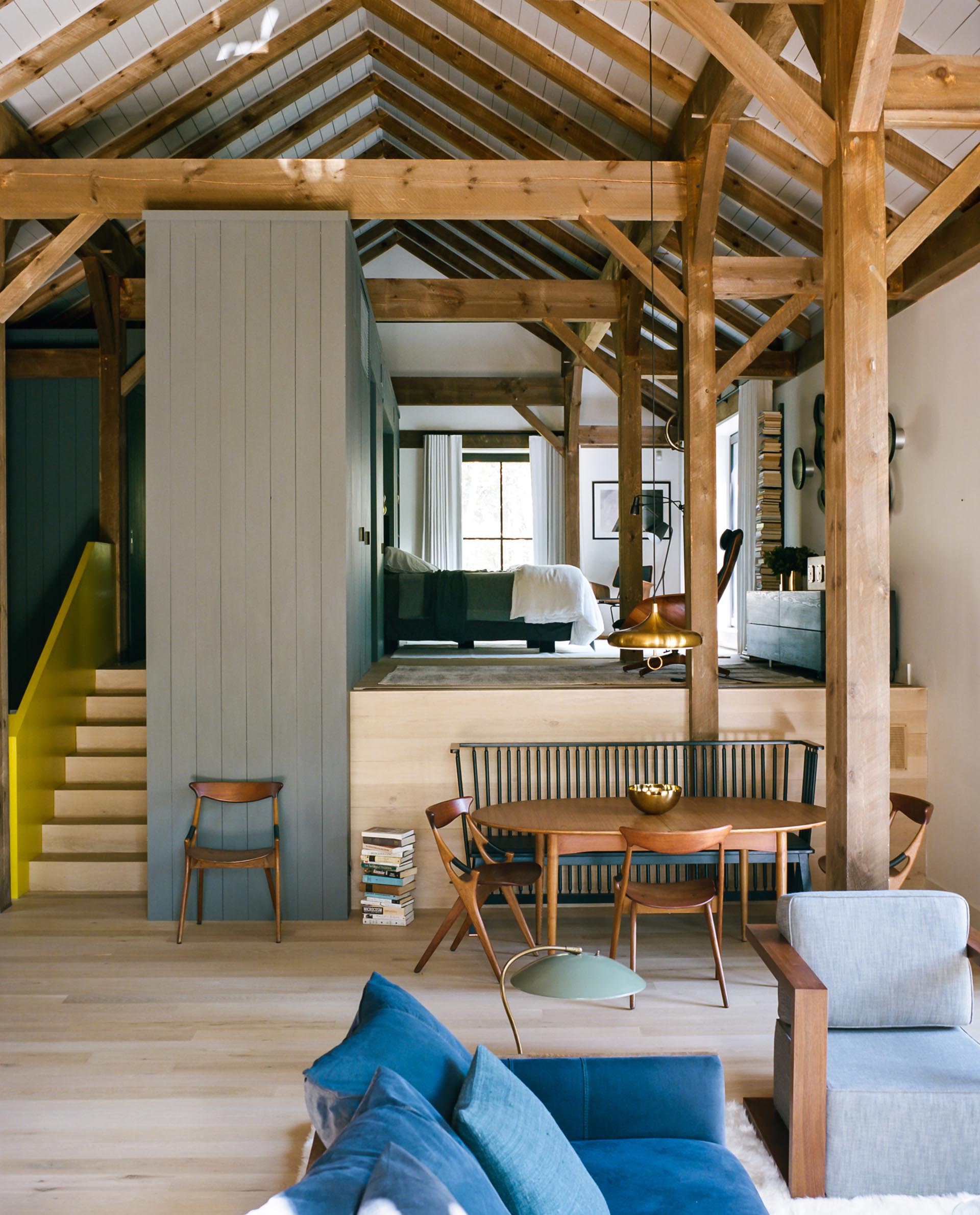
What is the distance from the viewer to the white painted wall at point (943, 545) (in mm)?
4957

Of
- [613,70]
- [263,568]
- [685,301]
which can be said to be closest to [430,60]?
[613,70]

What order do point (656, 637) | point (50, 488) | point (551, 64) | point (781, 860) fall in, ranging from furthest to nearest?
point (50, 488), point (551, 64), point (781, 860), point (656, 637)

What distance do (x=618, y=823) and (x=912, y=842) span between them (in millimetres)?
1375

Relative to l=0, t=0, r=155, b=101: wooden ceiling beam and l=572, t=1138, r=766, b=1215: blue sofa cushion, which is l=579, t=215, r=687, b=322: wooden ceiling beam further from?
l=572, t=1138, r=766, b=1215: blue sofa cushion

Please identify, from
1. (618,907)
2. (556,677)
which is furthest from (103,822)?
(618,907)

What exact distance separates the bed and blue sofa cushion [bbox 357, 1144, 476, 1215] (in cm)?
698

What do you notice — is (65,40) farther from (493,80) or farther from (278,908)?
(278,908)

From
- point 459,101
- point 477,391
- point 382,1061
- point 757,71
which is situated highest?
point 459,101

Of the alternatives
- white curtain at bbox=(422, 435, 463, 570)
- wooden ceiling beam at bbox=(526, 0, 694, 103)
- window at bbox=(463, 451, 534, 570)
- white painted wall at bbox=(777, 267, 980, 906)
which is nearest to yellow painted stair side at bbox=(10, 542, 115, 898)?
wooden ceiling beam at bbox=(526, 0, 694, 103)

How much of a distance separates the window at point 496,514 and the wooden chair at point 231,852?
817 centimetres

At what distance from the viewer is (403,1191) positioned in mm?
1281

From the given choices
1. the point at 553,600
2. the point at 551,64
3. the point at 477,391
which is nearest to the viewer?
the point at 551,64

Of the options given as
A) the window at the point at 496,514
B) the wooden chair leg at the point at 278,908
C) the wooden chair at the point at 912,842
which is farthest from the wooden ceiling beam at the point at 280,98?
the window at the point at 496,514

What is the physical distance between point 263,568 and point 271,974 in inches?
76.8
